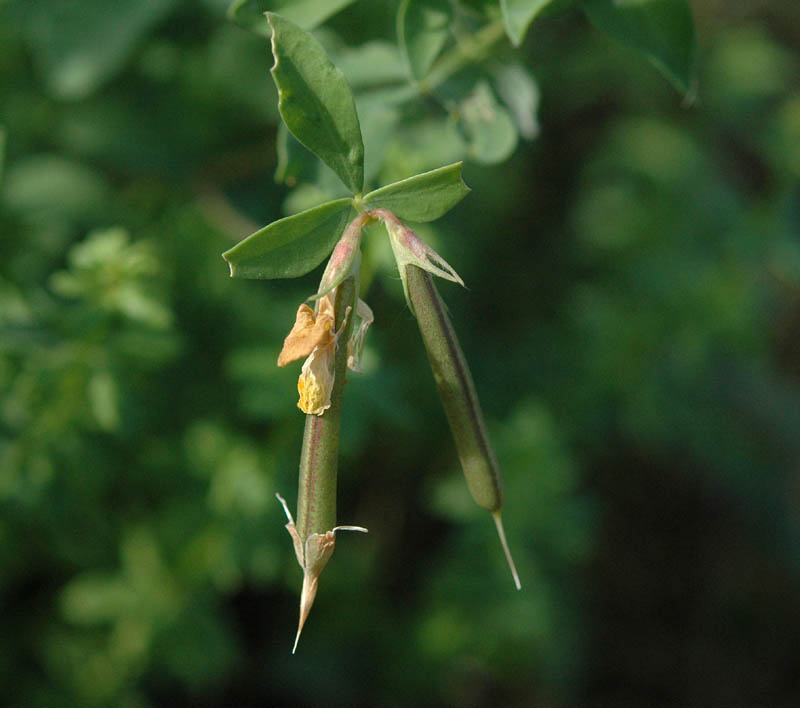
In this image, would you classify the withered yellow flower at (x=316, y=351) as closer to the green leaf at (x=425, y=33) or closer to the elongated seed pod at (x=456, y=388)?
the elongated seed pod at (x=456, y=388)

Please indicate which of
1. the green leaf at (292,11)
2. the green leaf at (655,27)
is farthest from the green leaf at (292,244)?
the green leaf at (655,27)

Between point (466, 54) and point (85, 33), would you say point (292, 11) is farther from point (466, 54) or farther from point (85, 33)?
point (85, 33)

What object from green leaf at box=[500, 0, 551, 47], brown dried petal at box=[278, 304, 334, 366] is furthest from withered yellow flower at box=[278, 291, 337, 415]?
green leaf at box=[500, 0, 551, 47]

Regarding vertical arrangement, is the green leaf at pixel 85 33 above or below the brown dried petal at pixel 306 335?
below

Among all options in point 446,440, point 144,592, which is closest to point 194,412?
point 144,592

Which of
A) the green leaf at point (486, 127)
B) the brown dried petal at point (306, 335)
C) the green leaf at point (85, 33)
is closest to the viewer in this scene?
the brown dried petal at point (306, 335)
